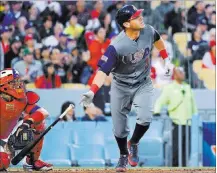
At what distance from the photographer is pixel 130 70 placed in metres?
8.59

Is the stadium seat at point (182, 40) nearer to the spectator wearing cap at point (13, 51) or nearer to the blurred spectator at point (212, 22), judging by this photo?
the blurred spectator at point (212, 22)

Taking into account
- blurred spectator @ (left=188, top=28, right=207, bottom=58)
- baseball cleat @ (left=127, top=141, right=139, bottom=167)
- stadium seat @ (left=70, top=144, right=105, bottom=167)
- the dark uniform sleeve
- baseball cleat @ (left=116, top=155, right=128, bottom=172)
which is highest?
blurred spectator @ (left=188, top=28, right=207, bottom=58)

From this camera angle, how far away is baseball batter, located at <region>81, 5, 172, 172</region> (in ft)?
27.7

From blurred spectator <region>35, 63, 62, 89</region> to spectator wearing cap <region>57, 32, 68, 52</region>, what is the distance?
579 millimetres

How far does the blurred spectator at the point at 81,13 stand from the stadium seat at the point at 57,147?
3.18 metres

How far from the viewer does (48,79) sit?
13.6 meters

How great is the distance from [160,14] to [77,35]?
4.91 ft

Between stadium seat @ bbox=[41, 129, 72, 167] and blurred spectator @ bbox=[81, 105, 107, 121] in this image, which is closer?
stadium seat @ bbox=[41, 129, 72, 167]

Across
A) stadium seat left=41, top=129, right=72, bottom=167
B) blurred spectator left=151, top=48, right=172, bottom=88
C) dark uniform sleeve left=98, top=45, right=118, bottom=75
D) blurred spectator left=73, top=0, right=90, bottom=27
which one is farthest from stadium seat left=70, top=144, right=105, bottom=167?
dark uniform sleeve left=98, top=45, right=118, bottom=75

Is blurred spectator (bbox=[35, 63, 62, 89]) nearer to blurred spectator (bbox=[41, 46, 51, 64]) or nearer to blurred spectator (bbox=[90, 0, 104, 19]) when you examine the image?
blurred spectator (bbox=[41, 46, 51, 64])

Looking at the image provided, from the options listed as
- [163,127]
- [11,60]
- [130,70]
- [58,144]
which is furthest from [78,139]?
[130,70]

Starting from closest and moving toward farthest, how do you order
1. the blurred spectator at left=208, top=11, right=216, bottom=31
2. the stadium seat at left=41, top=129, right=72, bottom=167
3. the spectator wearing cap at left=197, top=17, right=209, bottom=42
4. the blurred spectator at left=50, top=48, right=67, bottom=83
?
the stadium seat at left=41, top=129, right=72, bottom=167 → the blurred spectator at left=50, top=48, right=67, bottom=83 → the spectator wearing cap at left=197, top=17, right=209, bottom=42 → the blurred spectator at left=208, top=11, right=216, bottom=31

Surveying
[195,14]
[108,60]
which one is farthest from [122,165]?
[195,14]

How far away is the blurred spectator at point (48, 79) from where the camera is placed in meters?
13.6
